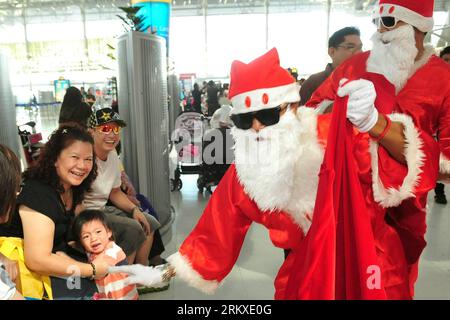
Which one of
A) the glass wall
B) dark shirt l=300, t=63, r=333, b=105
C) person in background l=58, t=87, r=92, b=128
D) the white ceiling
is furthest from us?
the white ceiling

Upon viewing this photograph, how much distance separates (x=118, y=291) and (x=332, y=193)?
1.11m

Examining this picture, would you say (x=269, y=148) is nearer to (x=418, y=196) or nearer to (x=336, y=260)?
(x=336, y=260)

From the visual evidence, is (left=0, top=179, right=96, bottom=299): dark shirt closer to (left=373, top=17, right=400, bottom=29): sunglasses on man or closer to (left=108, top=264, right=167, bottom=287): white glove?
(left=108, top=264, right=167, bottom=287): white glove

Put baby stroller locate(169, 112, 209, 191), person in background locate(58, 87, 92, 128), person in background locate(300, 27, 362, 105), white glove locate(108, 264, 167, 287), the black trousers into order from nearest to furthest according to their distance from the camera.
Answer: white glove locate(108, 264, 167, 287) → person in background locate(300, 27, 362, 105) → the black trousers → person in background locate(58, 87, 92, 128) → baby stroller locate(169, 112, 209, 191)

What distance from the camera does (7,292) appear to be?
1155 mm

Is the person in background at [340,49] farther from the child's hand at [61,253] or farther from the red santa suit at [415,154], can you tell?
the child's hand at [61,253]

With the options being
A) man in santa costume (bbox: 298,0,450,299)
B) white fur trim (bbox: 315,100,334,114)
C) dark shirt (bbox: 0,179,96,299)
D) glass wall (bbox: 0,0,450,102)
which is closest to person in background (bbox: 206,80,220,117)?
glass wall (bbox: 0,0,450,102)

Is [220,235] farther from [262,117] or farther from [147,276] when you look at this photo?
[262,117]

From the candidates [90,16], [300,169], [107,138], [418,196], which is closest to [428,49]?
[418,196]

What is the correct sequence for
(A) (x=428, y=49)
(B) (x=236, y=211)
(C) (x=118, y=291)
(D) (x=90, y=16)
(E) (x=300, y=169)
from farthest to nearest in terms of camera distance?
(D) (x=90, y=16) < (C) (x=118, y=291) < (A) (x=428, y=49) < (B) (x=236, y=211) < (E) (x=300, y=169)

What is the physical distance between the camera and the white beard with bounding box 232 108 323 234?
1.09 meters

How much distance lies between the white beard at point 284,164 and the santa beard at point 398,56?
35 centimetres

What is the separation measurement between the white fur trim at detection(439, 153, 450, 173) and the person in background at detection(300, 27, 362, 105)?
4.21 feet

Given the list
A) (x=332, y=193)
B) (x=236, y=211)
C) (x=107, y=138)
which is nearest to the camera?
(x=332, y=193)
